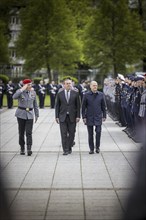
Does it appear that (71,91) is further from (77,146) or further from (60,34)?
(60,34)

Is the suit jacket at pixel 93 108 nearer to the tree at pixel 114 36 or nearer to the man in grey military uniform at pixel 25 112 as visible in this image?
the man in grey military uniform at pixel 25 112

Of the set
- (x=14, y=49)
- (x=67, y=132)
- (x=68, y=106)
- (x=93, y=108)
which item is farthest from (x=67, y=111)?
(x=14, y=49)

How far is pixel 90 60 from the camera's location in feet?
170

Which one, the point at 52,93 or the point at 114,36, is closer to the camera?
the point at 52,93

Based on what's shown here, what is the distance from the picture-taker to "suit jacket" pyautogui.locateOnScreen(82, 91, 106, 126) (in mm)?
11836

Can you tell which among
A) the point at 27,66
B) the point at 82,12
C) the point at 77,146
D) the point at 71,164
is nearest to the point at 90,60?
the point at 27,66

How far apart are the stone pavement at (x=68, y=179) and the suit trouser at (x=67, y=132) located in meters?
0.29

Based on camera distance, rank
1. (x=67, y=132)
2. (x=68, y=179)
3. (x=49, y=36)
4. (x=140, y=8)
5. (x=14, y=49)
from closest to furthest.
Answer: (x=68, y=179) → (x=67, y=132) → (x=49, y=36) → (x=140, y=8) → (x=14, y=49)

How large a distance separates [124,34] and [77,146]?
38949 mm

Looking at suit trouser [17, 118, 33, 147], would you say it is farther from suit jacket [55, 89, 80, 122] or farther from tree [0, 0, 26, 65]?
tree [0, 0, 26, 65]

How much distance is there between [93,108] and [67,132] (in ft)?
3.13

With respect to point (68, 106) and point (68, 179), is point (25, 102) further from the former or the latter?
point (68, 179)

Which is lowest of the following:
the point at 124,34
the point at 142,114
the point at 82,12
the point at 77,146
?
the point at 77,146

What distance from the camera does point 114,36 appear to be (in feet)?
168
